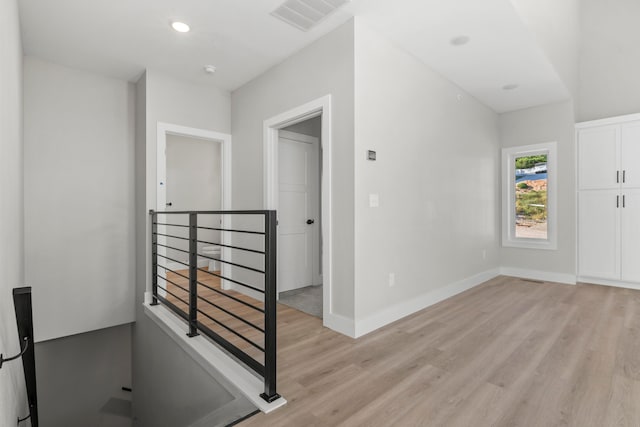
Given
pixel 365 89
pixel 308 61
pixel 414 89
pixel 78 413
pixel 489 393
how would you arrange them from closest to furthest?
pixel 489 393, pixel 365 89, pixel 308 61, pixel 414 89, pixel 78 413

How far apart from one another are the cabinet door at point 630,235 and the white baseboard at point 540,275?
0.59 m

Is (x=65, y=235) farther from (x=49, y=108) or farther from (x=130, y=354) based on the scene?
(x=130, y=354)

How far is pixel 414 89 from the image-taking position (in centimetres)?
338

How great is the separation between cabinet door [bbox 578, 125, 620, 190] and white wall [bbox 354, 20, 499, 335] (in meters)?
1.43

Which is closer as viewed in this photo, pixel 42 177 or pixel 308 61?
pixel 308 61

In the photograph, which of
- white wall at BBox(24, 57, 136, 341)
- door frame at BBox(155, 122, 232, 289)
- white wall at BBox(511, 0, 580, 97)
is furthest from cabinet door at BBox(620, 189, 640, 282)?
white wall at BBox(24, 57, 136, 341)

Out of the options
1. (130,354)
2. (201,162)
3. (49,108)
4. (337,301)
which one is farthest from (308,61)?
(130,354)

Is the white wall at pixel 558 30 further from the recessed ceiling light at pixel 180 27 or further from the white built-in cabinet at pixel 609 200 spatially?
the recessed ceiling light at pixel 180 27

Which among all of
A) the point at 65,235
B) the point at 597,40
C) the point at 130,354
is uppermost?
the point at 597,40

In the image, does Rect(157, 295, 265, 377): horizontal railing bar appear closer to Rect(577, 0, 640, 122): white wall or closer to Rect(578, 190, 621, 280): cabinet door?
Rect(578, 190, 621, 280): cabinet door

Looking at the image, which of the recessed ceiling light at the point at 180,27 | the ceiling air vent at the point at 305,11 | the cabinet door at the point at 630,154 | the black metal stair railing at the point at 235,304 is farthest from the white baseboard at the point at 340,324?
the cabinet door at the point at 630,154

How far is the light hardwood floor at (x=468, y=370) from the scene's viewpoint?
5.45 ft

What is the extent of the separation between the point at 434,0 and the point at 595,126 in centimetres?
362

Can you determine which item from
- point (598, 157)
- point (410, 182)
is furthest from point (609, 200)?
point (410, 182)
